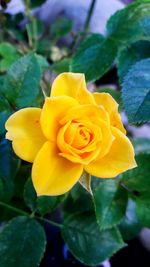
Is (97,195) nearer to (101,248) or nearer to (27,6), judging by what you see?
(101,248)

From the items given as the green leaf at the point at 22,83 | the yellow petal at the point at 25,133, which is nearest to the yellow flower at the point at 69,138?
the yellow petal at the point at 25,133

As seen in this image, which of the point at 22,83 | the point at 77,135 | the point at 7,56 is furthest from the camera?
the point at 7,56

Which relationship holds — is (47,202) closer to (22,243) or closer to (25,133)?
(22,243)

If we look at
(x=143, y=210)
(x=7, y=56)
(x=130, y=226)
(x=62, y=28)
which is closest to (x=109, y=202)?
(x=143, y=210)

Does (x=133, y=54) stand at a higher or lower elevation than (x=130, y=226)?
higher

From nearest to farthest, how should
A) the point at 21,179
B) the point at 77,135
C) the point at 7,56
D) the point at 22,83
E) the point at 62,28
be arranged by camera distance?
the point at 77,135, the point at 22,83, the point at 21,179, the point at 7,56, the point at 62,28
